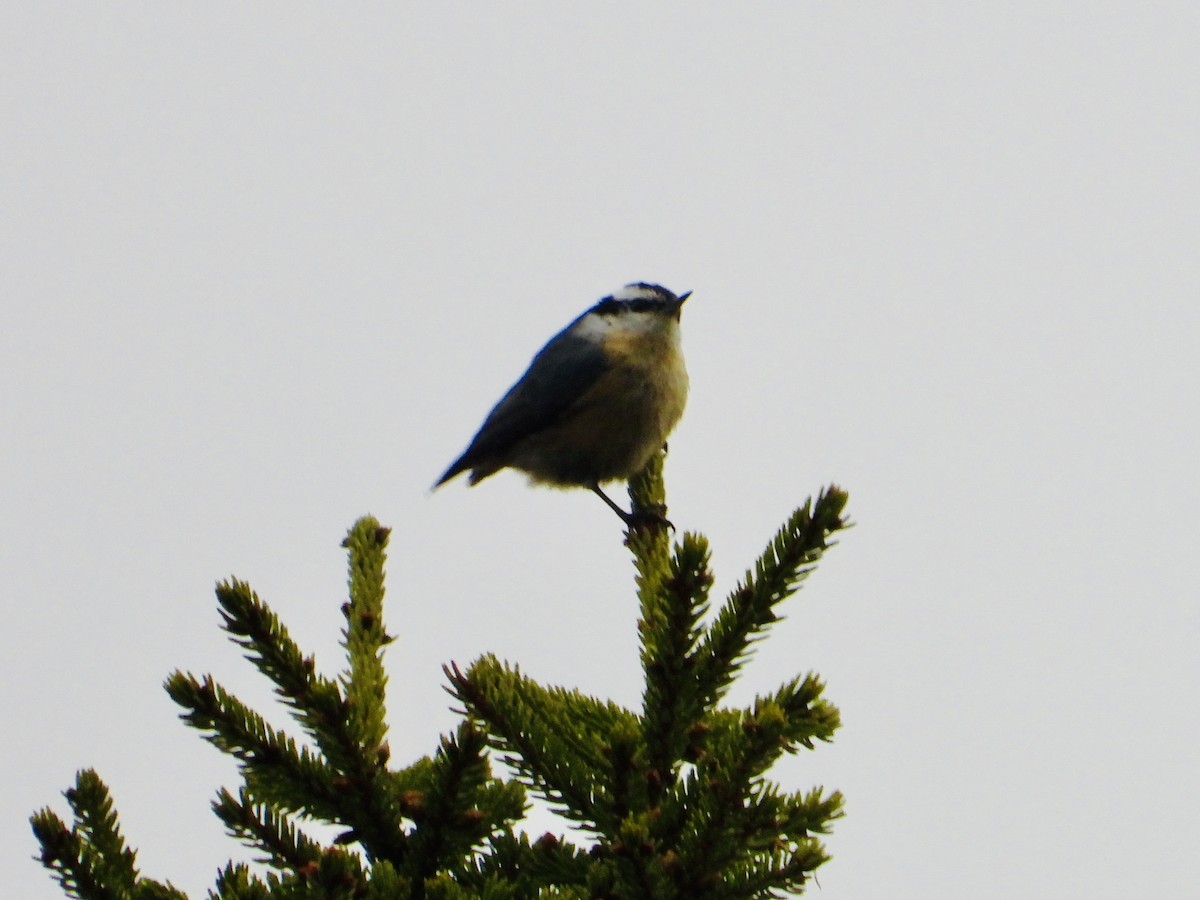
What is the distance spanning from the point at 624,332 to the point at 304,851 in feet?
16.7

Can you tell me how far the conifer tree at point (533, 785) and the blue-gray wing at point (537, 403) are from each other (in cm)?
441

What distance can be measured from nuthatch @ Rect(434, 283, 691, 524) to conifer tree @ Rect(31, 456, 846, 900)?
12.9ft

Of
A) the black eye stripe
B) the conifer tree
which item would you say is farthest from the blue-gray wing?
the conifer tree

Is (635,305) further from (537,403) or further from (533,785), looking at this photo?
(533,785)

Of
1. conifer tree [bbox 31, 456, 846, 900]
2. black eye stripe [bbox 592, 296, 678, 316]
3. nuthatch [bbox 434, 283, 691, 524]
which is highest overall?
black eye stripe [bbox 592, 296, 678, 316]

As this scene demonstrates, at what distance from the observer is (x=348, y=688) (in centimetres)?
260

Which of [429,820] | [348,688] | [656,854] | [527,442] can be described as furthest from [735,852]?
[527,442]

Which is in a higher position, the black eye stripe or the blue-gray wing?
the black eye stripe

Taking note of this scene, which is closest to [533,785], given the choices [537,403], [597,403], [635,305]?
[597,403]

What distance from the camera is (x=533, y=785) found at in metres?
2.40

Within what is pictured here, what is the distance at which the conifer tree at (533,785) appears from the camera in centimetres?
206

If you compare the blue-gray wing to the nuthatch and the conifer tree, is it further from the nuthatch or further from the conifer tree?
the conifer tree

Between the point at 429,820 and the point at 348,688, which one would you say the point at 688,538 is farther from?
the point at 348,688

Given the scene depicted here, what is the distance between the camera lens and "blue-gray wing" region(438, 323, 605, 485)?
681 centimetres
